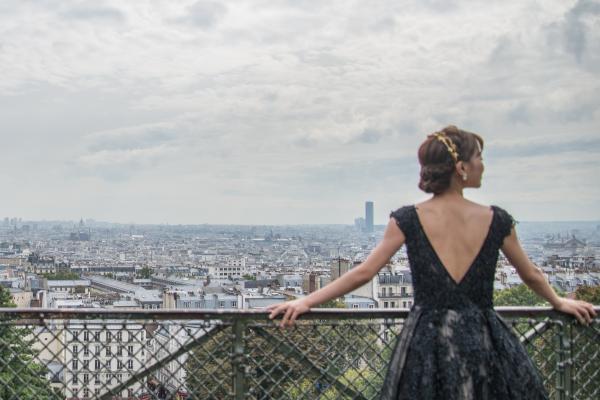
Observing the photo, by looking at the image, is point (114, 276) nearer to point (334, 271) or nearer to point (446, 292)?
point (334, 271)

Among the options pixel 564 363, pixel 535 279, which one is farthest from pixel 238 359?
pixel 564 363

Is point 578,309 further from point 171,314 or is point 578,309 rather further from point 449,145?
point 171,314

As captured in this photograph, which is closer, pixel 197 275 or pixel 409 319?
pixel 409 319

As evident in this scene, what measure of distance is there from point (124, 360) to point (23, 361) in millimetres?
524

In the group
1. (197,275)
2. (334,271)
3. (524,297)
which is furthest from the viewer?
(197,275)

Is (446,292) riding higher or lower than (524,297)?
higher

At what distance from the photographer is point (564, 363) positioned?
4.32 m

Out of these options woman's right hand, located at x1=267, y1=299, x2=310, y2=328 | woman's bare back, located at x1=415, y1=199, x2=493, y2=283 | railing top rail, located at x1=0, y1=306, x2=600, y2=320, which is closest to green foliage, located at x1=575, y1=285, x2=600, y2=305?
railing top rail, located at x1=0, y1=306, x2=600, y2=320

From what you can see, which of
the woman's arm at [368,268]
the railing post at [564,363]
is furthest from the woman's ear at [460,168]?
the railing post at [564,363]

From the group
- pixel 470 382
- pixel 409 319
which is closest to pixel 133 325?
→ pixel 409 319

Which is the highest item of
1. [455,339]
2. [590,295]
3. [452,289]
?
[452,289]

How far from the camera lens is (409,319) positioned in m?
3.49

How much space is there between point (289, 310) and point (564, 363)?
1.56m

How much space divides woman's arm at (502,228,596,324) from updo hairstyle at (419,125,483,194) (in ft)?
1.26
